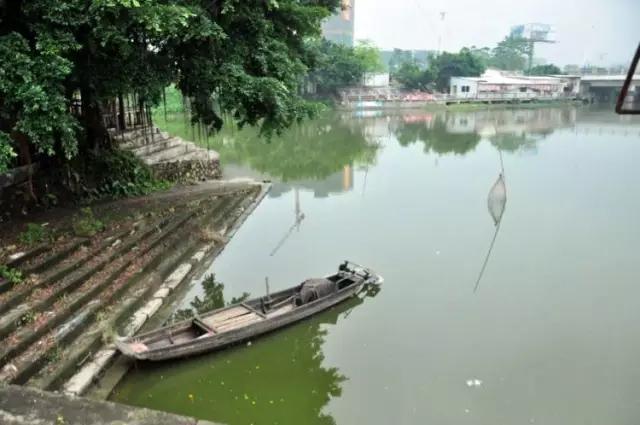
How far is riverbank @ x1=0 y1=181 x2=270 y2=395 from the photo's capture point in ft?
15.9

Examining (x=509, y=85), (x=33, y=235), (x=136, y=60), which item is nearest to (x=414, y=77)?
(x=509, y=85)

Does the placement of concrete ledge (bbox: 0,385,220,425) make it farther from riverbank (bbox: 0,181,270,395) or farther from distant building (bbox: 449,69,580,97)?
distant building (bbox: 449,69,580,97)

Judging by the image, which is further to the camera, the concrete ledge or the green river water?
the green river water

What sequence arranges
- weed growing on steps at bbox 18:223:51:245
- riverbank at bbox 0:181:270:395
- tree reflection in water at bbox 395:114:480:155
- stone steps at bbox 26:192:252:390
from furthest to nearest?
tree reflection in water at bbox 395:114:480:155 → weed growing on steps at bbox 18:223:51:245 → riverbank at bbox 0:181:270:395 → stone steps at bbox 26:192:252:390

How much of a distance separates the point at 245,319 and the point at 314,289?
1.13 metres

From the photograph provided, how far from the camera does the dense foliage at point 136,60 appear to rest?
582cm

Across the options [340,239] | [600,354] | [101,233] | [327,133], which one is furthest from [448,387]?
[327,133]

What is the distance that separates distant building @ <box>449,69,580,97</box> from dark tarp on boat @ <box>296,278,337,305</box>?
44.2 metres

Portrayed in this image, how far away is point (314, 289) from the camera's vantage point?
22.5ft

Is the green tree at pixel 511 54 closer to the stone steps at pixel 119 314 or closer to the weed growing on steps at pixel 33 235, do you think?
the stone steps at pixel 119 314

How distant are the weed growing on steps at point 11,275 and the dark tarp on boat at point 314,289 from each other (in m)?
3.41

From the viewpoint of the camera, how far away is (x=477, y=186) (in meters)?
14.7

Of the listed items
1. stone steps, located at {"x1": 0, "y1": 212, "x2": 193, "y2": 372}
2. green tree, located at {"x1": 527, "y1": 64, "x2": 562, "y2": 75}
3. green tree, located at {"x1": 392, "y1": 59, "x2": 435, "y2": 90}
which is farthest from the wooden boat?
green tree, located at {"x1": 527, "y1": 64, "x2": 562, "y2": 75}

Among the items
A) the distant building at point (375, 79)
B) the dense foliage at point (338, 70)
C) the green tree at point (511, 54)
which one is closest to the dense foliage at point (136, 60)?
the dense foliage at point (338, 70)
